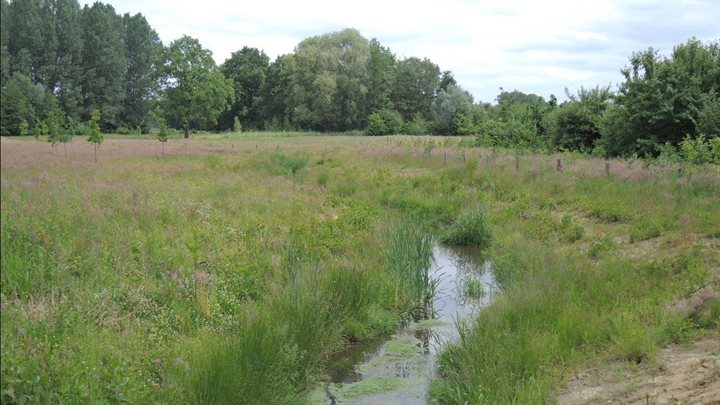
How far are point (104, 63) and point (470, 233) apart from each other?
12914 millimetres

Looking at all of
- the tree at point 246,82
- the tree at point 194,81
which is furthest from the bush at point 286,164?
the tree at point 246,82

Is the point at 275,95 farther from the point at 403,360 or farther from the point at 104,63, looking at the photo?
the point at 104,63

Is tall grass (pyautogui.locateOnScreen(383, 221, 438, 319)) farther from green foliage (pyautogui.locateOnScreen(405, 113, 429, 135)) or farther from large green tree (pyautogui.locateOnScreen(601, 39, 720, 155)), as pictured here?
green foliage (pyautogui.locateOnScreen(405, 113, 429, 135))

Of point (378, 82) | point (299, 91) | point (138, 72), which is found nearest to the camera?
point (138, 72)

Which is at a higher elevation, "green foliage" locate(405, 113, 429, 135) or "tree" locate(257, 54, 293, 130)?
"tree" locate(257, 54, 293, 130)

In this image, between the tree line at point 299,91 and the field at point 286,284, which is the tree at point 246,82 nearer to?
the tree line at point 299,91

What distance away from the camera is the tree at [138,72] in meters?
4.92

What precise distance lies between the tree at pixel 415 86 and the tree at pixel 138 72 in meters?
78.0

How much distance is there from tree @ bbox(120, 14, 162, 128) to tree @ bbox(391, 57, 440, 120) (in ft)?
256

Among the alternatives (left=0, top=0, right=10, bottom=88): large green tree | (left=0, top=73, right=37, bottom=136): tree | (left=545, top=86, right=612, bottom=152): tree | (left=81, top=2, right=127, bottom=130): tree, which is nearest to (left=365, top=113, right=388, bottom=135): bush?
(left=545, top=86, right=612, bottom=152): tree

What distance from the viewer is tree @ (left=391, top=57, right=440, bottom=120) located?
83062 millimetres

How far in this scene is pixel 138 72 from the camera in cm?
535

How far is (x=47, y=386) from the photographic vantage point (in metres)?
4.64

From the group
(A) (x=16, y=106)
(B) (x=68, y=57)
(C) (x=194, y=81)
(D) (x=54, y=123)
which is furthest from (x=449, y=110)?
(A) (x=16, y=106)
